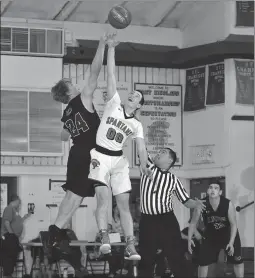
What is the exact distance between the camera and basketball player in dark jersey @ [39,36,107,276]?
325 inches

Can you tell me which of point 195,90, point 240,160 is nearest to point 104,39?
point 240,160

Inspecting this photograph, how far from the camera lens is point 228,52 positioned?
17.6 metres

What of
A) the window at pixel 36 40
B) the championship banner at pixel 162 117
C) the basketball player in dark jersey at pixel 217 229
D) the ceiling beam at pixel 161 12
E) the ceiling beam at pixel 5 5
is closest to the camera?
the basketball player in dark jersey at pixel 217 229

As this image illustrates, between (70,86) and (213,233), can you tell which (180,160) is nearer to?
(213,233)

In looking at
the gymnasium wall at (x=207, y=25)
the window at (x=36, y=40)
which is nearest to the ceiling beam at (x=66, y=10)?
the window at (x=36, y=40)

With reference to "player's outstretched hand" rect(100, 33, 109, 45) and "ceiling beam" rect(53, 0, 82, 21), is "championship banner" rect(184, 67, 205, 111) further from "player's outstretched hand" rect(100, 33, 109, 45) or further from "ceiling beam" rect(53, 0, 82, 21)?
"player's outstretched hand" rect(100, 33, 109, 45)

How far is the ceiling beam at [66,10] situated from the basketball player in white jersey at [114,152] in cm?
973

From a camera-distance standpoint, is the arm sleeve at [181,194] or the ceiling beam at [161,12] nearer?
the arm sleeve at [181,194]

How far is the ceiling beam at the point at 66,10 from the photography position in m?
17.8

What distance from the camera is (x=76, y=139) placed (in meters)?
8.45

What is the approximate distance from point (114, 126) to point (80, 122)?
0.34 m

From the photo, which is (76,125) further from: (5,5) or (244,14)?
(244,14)

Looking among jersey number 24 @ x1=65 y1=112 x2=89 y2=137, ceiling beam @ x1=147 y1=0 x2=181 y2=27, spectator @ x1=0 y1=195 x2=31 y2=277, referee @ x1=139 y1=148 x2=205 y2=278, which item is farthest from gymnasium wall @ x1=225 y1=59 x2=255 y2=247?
jersey number 24 @ x1=65 y1=112 x2=89 y2=137

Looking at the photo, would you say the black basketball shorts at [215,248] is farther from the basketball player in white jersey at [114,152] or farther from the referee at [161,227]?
the basketball player in white jersey at [114,152]
